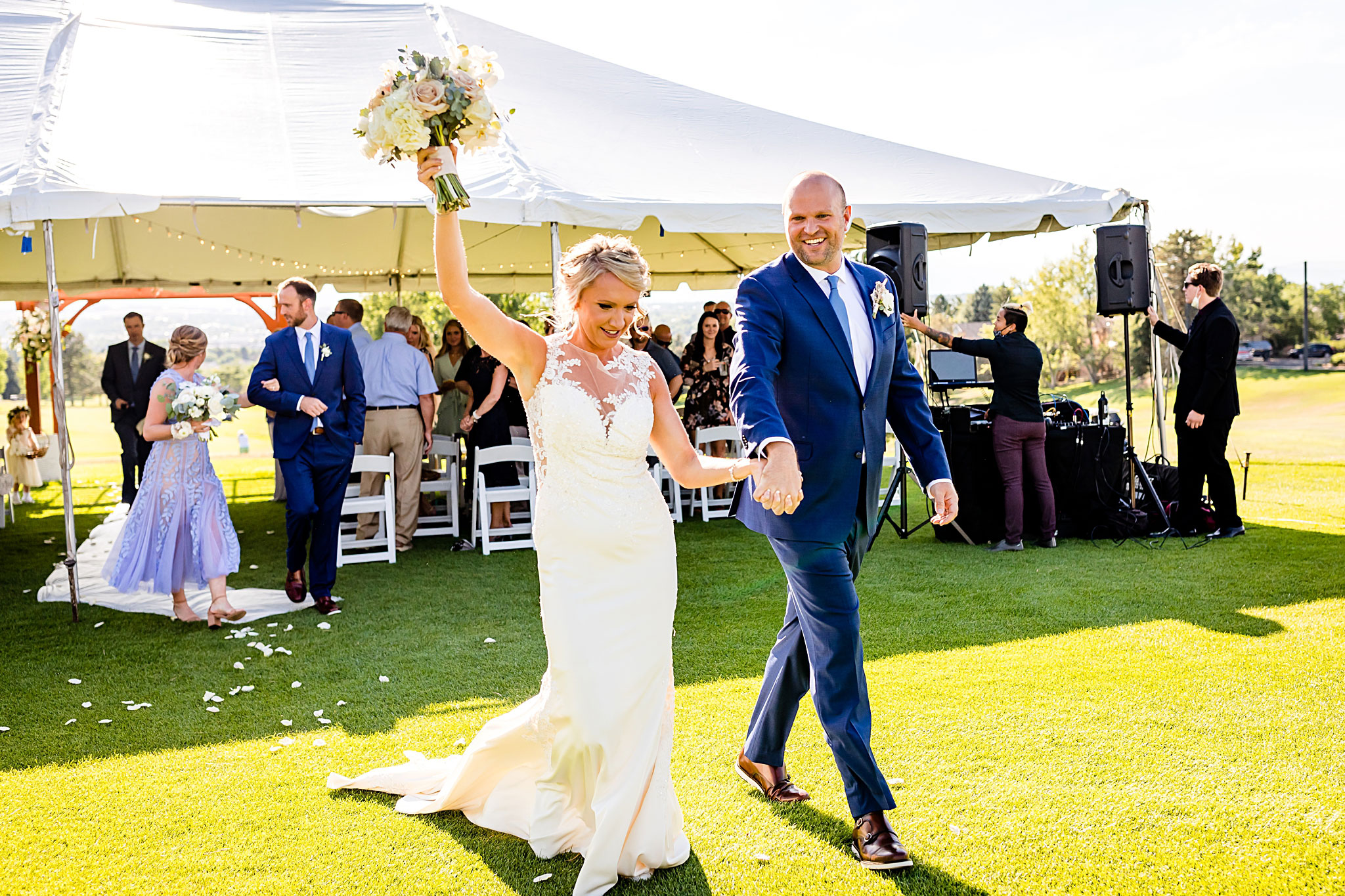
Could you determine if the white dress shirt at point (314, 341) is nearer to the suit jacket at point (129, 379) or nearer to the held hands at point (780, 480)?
the held hands at point (780, 480)

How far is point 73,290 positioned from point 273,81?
5146 millimetres

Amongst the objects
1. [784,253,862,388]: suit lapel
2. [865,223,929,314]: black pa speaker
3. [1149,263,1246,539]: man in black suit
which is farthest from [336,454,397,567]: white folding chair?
[1149,263,1246,539]: man in black suit

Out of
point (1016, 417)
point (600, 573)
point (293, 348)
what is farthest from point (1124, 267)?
point (600, 573)

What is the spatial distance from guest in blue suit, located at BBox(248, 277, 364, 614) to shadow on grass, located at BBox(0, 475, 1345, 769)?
333 mm

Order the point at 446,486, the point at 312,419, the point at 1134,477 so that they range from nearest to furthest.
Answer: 1. the point at 312,419
2. the point at 1134,477
3. the point at 446,486

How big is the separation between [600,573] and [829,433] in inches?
30.1

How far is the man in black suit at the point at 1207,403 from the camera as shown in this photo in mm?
7648

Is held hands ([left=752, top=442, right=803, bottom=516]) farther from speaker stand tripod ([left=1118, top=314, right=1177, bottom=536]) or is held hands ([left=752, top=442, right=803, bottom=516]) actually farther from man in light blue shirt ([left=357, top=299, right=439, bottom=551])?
man in light blue shirt ([left=357, top=299, right=439, bottom=551])

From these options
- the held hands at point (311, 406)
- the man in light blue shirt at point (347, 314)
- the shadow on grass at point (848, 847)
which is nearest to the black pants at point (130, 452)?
the man in light blue shirt at point (347, 314)

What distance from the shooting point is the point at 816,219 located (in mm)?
2865

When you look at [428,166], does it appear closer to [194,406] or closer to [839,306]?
[839,306]

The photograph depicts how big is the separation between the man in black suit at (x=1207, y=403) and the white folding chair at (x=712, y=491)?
11.7 ft

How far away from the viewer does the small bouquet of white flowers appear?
5281 mm

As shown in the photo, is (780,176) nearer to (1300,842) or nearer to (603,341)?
(603,341)
